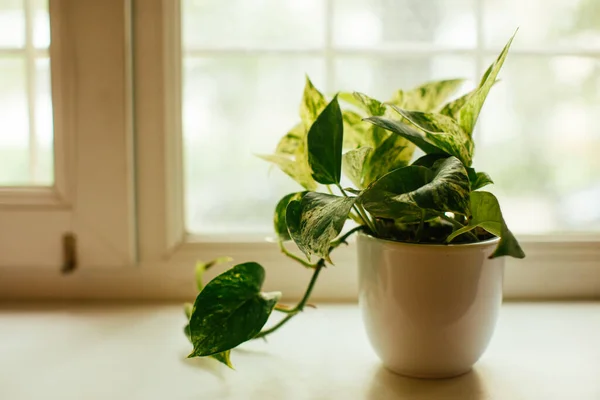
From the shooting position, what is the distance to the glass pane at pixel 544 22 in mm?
946

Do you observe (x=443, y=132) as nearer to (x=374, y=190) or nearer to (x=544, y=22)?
(x=374, y=190)

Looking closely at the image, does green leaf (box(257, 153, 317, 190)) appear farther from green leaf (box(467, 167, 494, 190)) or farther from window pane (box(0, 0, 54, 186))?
window pane (box(0, 0, 54, 186))

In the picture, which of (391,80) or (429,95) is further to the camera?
(391,80)

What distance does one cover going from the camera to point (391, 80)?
96cm

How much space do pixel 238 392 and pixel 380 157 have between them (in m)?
0.29

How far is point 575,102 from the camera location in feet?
3.17

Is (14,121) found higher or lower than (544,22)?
lower

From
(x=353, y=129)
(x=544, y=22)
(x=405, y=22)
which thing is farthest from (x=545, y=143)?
(x=353, y=129)

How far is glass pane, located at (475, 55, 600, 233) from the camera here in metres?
0.96

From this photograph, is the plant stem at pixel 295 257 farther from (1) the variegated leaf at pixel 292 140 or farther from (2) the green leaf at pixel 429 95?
(2) the green leaf at pixel 429 95

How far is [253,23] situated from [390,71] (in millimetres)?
227

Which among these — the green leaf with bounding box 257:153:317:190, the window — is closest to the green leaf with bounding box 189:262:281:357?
the green leaf with bounding box 257:153:317:190

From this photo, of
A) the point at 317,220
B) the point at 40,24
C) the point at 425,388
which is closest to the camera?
the point at 317,220

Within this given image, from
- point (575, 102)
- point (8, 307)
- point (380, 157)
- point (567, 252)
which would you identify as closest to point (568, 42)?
point (575, 102)
